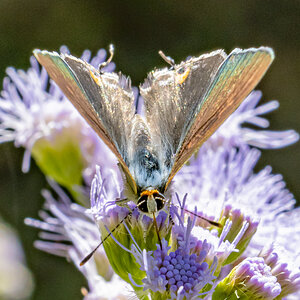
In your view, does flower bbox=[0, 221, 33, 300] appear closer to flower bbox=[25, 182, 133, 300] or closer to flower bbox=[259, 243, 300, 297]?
flower bbox=[25, 182, 133, 300]

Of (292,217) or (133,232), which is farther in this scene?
(292,217)

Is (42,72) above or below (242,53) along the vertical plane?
above

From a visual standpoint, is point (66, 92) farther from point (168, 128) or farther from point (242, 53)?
point (242, 53)

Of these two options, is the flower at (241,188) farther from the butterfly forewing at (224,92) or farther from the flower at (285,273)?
the butterfly forewing at (224,92)

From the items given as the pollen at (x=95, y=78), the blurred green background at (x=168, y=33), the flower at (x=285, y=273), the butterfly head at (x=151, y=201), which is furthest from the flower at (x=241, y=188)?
the blurred green background at (x=168, y=33)

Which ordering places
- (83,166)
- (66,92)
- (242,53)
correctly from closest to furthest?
(242,53) → (66,92) → (83,166)

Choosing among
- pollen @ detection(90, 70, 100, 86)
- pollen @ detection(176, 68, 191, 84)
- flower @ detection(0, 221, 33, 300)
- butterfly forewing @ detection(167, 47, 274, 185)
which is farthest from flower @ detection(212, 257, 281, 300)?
flower @ detection(0, 221, 33, 300)

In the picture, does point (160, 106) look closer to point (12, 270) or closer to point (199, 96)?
point (199, 96)

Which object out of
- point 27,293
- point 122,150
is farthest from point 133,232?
point 27,293
